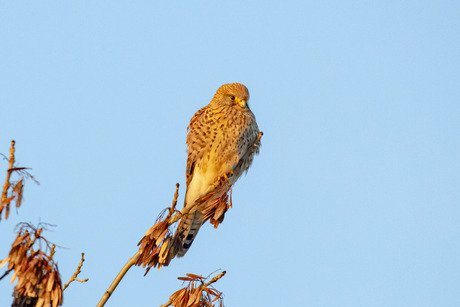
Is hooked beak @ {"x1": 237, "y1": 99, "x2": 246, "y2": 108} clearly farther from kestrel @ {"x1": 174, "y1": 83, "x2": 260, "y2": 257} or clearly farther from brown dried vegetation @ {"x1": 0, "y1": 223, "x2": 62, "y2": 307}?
brown dried vegetation @ {"x1": 0, "y1": 223, "x2": 62, "y2": 307}

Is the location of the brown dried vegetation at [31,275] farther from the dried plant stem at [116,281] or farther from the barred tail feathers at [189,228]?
the barred tail feathers at [189,228]

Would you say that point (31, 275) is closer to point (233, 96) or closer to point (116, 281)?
point (116, 281)

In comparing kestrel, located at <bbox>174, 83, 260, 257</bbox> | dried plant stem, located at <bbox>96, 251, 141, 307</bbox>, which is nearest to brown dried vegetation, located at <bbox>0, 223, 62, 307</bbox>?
dried plant stem, located at <bbox>96, 251, 141, 307</bbox>

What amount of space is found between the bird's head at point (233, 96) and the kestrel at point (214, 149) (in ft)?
0.09

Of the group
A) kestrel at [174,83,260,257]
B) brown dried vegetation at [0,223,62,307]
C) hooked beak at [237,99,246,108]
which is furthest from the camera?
hooked beak at [237,99,246,108]

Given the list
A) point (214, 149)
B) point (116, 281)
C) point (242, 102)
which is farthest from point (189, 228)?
point (116, 281)

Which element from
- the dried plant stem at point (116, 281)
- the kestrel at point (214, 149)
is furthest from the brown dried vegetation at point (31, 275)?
the kestrel at point (214, 149)

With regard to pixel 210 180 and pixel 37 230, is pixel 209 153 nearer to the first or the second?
pixel 210 180

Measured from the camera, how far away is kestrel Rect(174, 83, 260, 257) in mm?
5895

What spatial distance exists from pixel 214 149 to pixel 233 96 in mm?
710

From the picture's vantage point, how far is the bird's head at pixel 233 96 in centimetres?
628

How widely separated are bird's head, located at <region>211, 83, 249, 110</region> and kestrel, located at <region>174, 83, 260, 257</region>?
0.03 m

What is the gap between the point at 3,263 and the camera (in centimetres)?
290

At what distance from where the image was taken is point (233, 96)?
20.9ft
